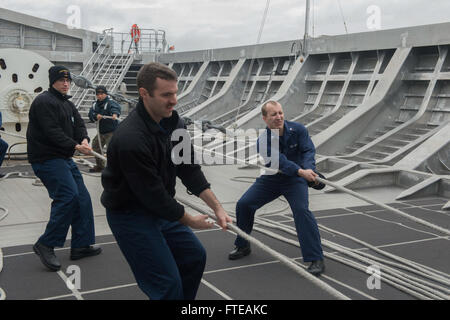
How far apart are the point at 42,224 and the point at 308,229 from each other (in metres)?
3.44

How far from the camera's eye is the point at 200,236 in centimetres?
596

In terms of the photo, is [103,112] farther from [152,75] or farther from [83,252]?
[152,75]

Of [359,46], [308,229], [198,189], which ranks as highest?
[359,46]

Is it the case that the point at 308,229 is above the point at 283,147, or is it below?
below

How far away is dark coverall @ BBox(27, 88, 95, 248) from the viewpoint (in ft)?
15.8

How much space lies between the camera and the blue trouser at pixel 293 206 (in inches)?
187

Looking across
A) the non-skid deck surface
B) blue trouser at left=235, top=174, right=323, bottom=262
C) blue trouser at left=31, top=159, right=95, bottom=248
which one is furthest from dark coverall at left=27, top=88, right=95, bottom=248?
blue trouser at left=235, top=174, right=323, bottom=262

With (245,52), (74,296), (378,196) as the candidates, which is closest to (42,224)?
(74,296)

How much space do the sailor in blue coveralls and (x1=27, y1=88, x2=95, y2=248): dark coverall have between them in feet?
5.32

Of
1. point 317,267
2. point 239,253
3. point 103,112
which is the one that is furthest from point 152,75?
point 103,112

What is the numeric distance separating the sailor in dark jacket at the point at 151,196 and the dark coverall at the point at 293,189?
1711 mm

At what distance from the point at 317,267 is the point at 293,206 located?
0.60m

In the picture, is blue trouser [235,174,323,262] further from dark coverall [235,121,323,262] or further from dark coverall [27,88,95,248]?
dark coverall [27,88,95,248]
